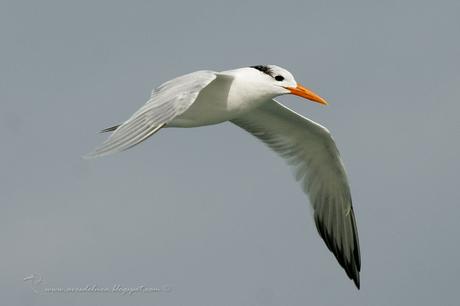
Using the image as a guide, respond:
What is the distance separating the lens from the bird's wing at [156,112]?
12836mm

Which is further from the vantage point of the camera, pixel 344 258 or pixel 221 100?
pixel 344 258

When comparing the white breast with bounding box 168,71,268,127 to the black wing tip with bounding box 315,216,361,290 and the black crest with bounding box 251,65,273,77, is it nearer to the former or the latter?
the black crest with bounding box 251,65,273,77

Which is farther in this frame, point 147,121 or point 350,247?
point 350,247

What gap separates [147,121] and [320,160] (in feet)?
20.1

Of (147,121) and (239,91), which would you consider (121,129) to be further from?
(239,91)

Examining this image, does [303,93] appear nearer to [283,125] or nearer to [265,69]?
[265,69]

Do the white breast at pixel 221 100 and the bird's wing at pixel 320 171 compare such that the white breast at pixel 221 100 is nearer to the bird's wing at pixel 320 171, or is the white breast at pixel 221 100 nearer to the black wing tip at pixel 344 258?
the bird's wing at pixel 320 171

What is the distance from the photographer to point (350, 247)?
19.4 meters

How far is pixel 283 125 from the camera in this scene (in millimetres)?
18656

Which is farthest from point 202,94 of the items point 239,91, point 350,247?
point 350,247

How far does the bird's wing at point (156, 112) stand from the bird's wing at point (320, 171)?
3882 millimetres

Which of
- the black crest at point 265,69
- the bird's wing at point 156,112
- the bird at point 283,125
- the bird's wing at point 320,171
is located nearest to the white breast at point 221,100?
the bird at point 283,125

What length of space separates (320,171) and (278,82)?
3.51m

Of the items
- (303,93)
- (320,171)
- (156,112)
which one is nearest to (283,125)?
(320,171)
